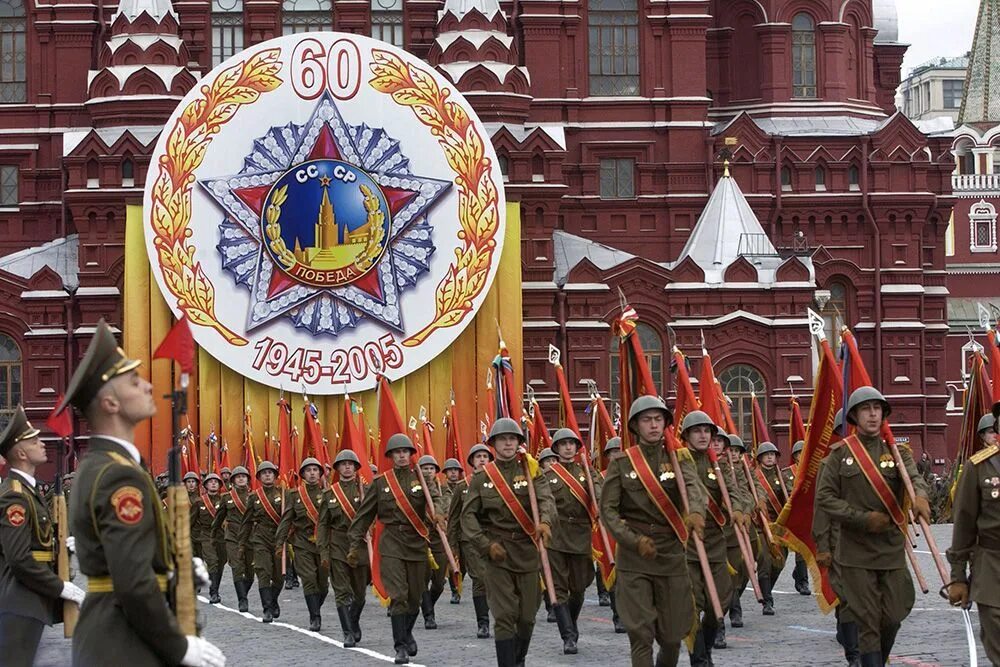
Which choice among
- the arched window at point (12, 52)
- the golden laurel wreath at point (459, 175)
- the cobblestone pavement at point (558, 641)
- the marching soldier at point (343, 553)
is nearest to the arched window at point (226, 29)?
the arched window at point (12, 52)

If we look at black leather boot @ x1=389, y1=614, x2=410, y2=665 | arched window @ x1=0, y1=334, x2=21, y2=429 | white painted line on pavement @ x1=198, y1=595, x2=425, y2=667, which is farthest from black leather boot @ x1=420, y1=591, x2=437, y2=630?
arched window @ x1=0, y1=334, x2=21, y2=429

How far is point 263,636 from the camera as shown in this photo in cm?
2100

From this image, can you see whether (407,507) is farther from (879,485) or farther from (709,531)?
(879,485)

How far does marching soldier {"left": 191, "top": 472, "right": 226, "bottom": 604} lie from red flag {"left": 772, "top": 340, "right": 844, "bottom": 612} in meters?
11.1

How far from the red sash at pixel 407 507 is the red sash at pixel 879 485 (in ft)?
18.7

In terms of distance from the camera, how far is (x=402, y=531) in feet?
61.2

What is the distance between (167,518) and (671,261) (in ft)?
136

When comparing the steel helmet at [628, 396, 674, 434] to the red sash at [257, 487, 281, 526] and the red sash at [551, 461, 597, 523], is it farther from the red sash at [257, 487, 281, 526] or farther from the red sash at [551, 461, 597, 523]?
the red sash at [257, 487, 281, 526]

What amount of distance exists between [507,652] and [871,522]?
304cm

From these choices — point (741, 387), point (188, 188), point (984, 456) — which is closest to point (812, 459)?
point (984, 456)

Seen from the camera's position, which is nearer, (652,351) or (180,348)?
(180,348)

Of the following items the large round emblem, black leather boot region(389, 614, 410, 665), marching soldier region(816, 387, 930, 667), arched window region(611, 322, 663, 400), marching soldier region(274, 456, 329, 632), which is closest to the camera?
marching soldier region(816, 387, 930, 667)

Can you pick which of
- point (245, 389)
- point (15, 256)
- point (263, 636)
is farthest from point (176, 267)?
point (263, 636)

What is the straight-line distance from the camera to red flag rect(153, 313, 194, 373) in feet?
26.9
